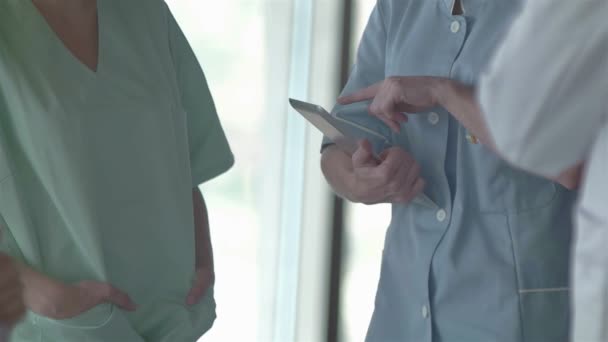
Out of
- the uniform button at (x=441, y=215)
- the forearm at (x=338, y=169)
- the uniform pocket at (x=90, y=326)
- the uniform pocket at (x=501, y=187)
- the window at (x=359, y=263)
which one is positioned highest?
the uniform pocket at (x=501, y=187)

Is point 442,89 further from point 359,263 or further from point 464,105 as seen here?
point 359,263

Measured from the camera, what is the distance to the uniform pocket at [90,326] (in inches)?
48.0

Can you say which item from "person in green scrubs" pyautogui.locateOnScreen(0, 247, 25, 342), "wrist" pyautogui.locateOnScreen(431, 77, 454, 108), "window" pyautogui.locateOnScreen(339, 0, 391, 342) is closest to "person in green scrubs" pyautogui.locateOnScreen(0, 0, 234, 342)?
"person in green scrubs" pyautogui.locateOnScreen(0, 247, 25, 342)

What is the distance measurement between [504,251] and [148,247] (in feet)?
1.91

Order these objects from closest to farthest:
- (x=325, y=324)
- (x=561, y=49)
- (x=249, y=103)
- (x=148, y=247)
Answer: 1. (x=561, y=49)
2. (x=148, y=247)
3. (x=249, y=103)
4. (x=325, y=324)

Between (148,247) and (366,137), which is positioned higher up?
(366,137)

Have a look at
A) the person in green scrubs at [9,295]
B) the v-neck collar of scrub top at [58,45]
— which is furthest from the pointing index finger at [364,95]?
the person in green scrubs at [9,295]

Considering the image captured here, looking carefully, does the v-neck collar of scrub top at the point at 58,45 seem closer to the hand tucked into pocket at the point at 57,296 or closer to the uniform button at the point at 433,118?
the hand tucked into pocket at the point at 57,296

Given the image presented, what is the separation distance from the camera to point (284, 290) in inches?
103

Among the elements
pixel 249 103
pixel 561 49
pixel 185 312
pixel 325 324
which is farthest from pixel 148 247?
pixel 325 324

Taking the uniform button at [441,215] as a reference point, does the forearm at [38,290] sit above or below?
below

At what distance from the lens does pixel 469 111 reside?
1.09 metres

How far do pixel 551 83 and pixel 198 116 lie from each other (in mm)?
939

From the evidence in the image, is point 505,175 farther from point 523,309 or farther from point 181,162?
point 181,162
